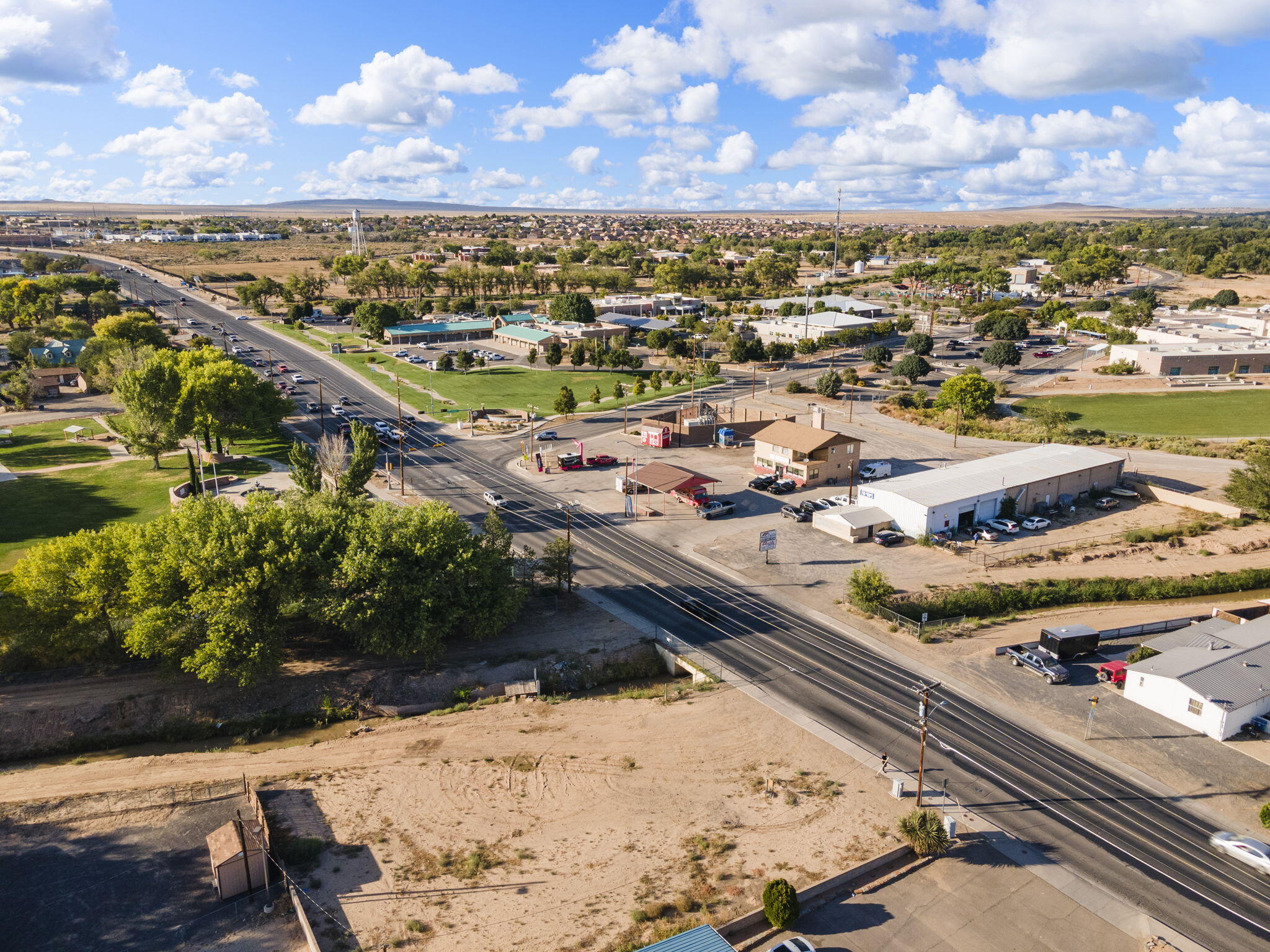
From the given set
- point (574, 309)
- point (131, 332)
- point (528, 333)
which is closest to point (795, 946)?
point (131, 332)

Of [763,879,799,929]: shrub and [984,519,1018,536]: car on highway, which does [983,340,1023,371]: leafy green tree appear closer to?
[984,519,1018,536]: car on highway

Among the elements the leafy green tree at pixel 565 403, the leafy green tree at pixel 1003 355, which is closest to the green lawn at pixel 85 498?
the leafy green tree at pixel 565 403

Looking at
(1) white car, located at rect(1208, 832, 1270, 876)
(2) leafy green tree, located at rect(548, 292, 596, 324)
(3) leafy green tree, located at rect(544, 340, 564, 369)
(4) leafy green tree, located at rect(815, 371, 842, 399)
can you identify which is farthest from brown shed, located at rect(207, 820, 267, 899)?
(2) leafy green tree, located at rect(548, 292, 596, 324)

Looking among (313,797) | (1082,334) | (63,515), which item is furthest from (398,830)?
(1082,334)

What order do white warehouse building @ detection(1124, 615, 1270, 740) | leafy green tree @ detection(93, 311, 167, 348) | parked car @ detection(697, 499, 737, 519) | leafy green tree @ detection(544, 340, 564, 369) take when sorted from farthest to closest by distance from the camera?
leafy green tree @ detection(544, 340, 564, 369) < leafy green tree @ detection(93, 311, 167, 348) < parked car @ detection(697, 499, 737, 519) < white warehouse building @ detection(1124, 615, 1270, 740)

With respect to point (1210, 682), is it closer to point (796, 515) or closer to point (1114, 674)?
point (1114, 674)
